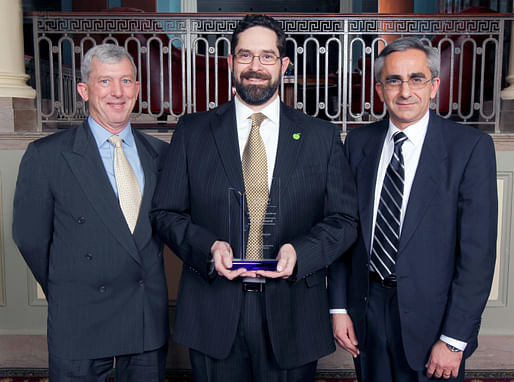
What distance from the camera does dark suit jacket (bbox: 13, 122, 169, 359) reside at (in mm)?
1837

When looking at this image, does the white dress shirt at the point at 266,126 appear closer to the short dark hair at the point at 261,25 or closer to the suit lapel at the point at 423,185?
the short dark hair at the point at 261,25

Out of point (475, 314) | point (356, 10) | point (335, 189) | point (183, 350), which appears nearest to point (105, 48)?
point (335, 189)

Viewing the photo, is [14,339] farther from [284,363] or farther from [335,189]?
[335,189]

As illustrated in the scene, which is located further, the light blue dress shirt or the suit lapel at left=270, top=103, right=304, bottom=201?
the light blue dress shirt

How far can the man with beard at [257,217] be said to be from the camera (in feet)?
5.60

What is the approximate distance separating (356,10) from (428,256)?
942 centimetres

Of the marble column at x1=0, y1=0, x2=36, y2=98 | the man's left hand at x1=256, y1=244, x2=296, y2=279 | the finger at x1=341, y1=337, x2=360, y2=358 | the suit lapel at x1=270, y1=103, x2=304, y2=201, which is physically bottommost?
the finger at x1=341, y1=337, x2=360, y2=358

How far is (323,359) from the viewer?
3.40 meters

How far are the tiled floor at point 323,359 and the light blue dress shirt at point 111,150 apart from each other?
1813 millimetres

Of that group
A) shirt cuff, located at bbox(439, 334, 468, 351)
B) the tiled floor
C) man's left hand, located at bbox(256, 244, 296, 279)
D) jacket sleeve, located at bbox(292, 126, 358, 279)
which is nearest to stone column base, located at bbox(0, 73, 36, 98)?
the tiled floor

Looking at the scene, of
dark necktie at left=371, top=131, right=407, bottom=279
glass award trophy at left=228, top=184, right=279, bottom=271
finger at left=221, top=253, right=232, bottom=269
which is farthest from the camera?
dark necktie at left=371, top=131, right=407, bottom=279

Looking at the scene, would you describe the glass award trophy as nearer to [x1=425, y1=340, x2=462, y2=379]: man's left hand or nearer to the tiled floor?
[x1=425, y1=340, x2=462, y2=379]: man's left hand

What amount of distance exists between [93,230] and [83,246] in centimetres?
7

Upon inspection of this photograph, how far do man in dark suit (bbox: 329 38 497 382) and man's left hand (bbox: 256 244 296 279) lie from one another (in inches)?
12.5
